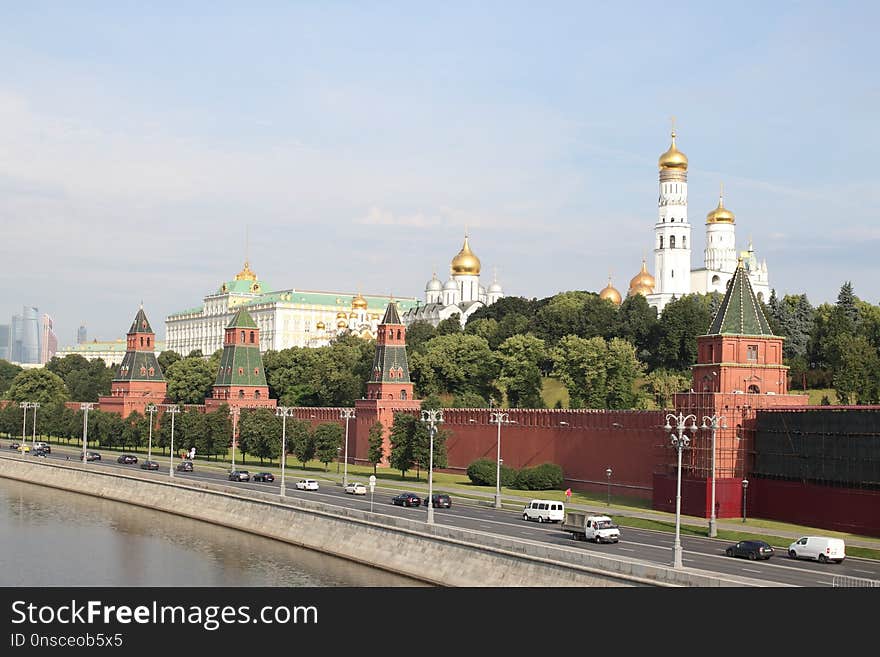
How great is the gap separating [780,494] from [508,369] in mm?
63296

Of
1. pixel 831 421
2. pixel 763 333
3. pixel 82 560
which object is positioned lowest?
pixel 82 560

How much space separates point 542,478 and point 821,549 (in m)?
35.5

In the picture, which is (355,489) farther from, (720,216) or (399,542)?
(720,216)

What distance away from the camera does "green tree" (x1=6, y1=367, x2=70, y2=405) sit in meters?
171

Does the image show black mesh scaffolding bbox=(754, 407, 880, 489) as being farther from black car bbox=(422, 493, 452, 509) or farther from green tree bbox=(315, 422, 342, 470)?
green tree bbox=(315, 422, 342, 470)

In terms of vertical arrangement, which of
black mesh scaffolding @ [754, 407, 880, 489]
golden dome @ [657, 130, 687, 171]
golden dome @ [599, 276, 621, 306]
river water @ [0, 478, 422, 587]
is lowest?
river water @ [0, 478, 422, 587]

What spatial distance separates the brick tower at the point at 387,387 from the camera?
113188mm

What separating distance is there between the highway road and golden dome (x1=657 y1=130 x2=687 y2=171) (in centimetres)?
9994

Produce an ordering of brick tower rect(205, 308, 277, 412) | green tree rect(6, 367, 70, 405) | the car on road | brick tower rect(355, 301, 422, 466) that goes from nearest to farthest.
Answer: the car on road, brick tower rect(355, 301, 422, 466), brick tower rect(205, 308, 277, 412), green tree rect(6, 367, 70, 405)

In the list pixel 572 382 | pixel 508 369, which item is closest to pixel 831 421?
pixel 572 382

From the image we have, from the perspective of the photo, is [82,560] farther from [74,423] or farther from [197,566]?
[74,423]

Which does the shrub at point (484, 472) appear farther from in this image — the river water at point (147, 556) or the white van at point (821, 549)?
the white van at point (821, 549)

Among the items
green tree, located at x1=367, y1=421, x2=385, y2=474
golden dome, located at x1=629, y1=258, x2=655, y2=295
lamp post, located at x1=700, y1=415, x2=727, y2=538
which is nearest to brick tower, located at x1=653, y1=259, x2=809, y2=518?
lamp post, located at x1=700, y1=415, x2=727, y2=538
